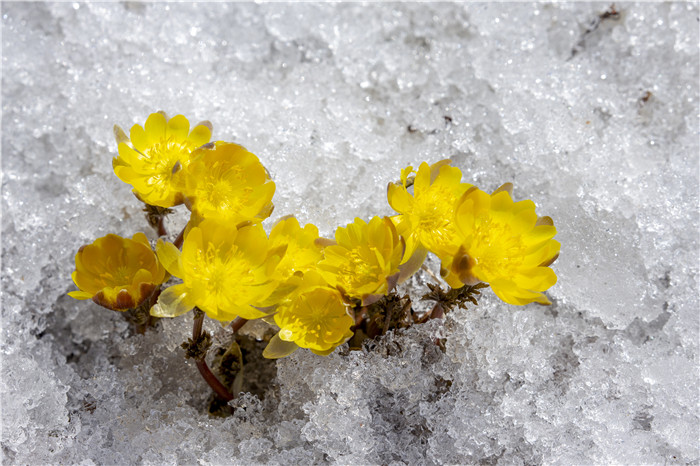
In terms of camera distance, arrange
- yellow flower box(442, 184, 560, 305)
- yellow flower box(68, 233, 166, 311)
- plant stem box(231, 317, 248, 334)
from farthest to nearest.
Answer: plant stem box(231, 317, 248, 334) → yellow flower box(68, 233, 166, 311) → yellow flower box(442, 184, 560, 305)

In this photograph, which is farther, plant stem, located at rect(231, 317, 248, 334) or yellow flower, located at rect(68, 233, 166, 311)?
plant stem, located at rect(231, 317, 248, 334)

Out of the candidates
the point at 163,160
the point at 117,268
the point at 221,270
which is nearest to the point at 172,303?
the point at 221,270

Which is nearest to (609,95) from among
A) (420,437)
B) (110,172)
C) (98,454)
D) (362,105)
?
(362,105)

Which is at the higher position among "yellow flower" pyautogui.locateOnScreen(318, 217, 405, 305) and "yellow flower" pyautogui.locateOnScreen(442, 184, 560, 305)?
"yellow flower" pyautogui.locateOnScreen(442, 184, 560, 305)

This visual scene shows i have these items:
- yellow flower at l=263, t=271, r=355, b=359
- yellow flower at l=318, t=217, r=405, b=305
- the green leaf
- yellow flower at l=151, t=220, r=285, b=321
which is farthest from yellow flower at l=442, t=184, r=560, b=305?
the green leaf

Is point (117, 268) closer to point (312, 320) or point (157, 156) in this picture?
point (157, 156)

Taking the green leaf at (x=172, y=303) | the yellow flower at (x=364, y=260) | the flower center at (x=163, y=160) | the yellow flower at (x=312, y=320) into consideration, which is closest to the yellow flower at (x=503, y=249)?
the yellow flower at (x=364, y=260)

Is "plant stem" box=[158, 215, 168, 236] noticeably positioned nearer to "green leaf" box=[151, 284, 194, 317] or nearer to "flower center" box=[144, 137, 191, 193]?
"flower center" box=[144, 137, 191, 193]
